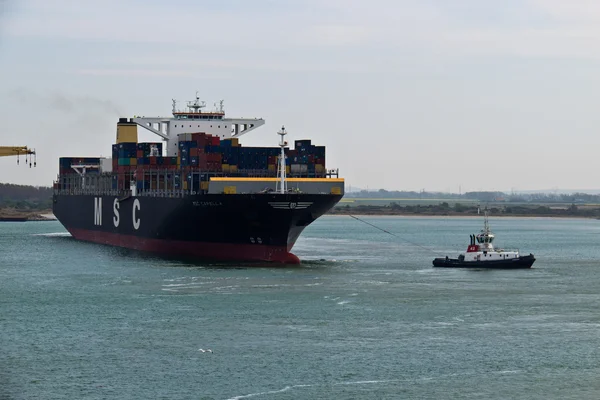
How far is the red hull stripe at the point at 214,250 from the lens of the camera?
209 ft

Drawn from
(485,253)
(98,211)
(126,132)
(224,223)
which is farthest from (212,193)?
(126,132)

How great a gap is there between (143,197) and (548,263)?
28.9 metres

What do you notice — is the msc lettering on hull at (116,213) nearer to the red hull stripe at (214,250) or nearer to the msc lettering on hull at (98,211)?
the msc lettering on hull at (98,211)

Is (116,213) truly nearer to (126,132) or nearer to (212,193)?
(126,132)

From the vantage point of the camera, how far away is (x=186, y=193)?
227 ft

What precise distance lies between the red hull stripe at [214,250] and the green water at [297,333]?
1864 mm

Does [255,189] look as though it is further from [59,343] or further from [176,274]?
[59,343]

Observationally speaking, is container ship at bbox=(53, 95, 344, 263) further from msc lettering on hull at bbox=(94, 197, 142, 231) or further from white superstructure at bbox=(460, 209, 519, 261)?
white superstructure at bbox=(460, 209, 519, 261)

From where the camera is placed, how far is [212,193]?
66250 millimetres

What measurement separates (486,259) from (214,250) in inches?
669

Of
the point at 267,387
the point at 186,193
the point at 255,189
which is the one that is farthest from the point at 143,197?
the point at 267,387

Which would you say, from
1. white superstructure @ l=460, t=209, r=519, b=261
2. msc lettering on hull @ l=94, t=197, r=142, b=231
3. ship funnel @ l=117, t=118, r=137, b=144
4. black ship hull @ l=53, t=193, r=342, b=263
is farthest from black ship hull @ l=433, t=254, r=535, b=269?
ship funnel @ l=117, t=118, r=137, b=144

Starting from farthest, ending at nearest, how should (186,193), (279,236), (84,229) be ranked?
(84,229)
(186,193)
(279,236)

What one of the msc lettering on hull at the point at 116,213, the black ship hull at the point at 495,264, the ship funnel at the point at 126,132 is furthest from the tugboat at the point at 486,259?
the ship funnel at the point at 126,132
